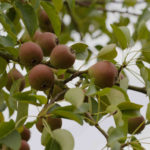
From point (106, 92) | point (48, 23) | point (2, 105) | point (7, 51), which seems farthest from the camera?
point (48, 23)

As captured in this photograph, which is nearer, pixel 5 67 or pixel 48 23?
pixel 5 67

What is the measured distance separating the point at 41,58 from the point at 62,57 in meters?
0.09

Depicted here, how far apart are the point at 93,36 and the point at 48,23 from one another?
40.4 inches

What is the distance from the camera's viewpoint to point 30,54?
3.66ft

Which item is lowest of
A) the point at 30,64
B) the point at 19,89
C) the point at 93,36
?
the point at 93,36

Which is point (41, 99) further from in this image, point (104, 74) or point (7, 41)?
point (7, 41)

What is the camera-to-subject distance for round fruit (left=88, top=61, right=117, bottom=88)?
1.06m

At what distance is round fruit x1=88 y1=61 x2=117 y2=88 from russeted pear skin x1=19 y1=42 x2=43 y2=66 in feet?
0.57

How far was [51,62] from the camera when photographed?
1.14 metres

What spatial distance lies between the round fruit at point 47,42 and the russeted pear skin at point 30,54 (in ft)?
0.24

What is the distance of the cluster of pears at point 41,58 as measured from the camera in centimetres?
107

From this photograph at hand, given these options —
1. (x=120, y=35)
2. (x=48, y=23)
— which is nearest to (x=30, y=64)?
(x=120, y=35)

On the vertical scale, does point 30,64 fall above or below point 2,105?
above

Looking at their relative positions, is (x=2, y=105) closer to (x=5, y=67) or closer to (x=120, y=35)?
(x=5, y=67)
